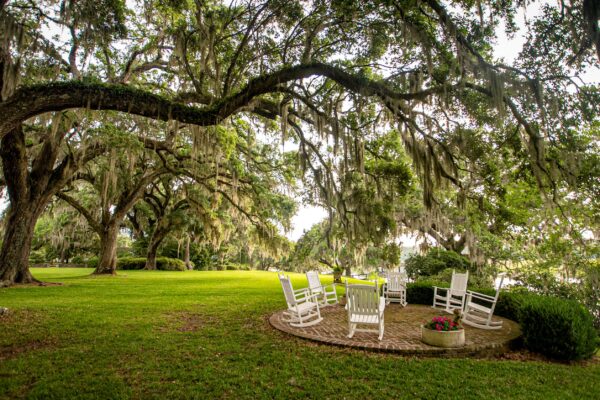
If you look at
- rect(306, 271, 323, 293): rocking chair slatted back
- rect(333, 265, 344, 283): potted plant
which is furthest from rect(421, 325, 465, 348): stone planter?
rect(333, 265, 344, 283): potted plant

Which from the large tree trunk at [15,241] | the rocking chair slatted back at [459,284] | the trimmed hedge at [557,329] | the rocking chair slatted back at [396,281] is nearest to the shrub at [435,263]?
the rocking chair slatted back at [396,281]

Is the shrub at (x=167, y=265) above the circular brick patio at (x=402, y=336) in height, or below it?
below

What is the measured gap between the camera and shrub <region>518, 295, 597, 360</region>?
14.5ft

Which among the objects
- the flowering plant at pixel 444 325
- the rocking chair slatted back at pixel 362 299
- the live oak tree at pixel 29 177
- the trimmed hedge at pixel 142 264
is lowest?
the trimmed hedge at pixel 142 264

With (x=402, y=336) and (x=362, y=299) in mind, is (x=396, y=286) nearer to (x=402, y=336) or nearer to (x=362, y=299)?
Answer: (x=402, y=336)

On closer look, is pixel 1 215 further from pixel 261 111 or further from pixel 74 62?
pixel 261 111

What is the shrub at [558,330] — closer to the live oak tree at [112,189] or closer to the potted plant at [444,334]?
the potted plant at [444,334]

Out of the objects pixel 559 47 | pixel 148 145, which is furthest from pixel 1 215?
pixel 559 47

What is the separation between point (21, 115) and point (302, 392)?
554cm

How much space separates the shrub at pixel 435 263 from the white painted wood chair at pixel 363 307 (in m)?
7.51

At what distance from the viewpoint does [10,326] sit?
5281 millimetres

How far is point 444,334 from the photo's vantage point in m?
4.51

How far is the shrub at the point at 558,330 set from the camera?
443 cm

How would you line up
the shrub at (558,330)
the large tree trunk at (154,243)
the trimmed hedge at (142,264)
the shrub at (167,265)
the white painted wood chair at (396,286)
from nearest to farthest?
the shrub at (558,330)
the white painted wood chair at (396,286)
the large tree trunk at (154,243)
the trimmed hedge at (142,264)
the shrub at (167,265)
